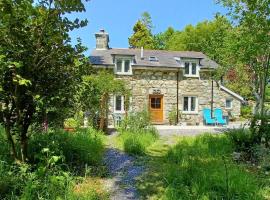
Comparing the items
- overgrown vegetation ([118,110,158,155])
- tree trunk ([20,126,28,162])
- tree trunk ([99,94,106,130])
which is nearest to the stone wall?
tree trunk ([99,94,106,130])

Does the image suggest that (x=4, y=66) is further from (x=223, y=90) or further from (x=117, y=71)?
(x=223, y=90)

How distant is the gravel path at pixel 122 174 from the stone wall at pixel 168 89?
15264 millimetres

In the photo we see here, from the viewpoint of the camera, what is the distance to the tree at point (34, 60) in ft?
16.0

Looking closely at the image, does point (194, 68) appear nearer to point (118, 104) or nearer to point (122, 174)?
point (118, 104)

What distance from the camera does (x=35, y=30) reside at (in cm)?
515

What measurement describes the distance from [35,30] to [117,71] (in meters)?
18.3

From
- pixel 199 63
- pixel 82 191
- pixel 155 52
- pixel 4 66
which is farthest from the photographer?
pixel 155 52

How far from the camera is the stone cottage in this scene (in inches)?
925

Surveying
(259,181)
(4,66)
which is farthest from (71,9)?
(259,181)

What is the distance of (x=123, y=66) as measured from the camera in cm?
2350

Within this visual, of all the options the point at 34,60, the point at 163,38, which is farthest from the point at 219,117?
the point at 163,38

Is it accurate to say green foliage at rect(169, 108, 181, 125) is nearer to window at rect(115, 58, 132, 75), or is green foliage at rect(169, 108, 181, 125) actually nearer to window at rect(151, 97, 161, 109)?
window at rect(151, 97, 161, 109)

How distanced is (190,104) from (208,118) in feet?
5.83

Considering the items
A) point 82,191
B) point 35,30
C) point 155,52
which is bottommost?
point 82,191
